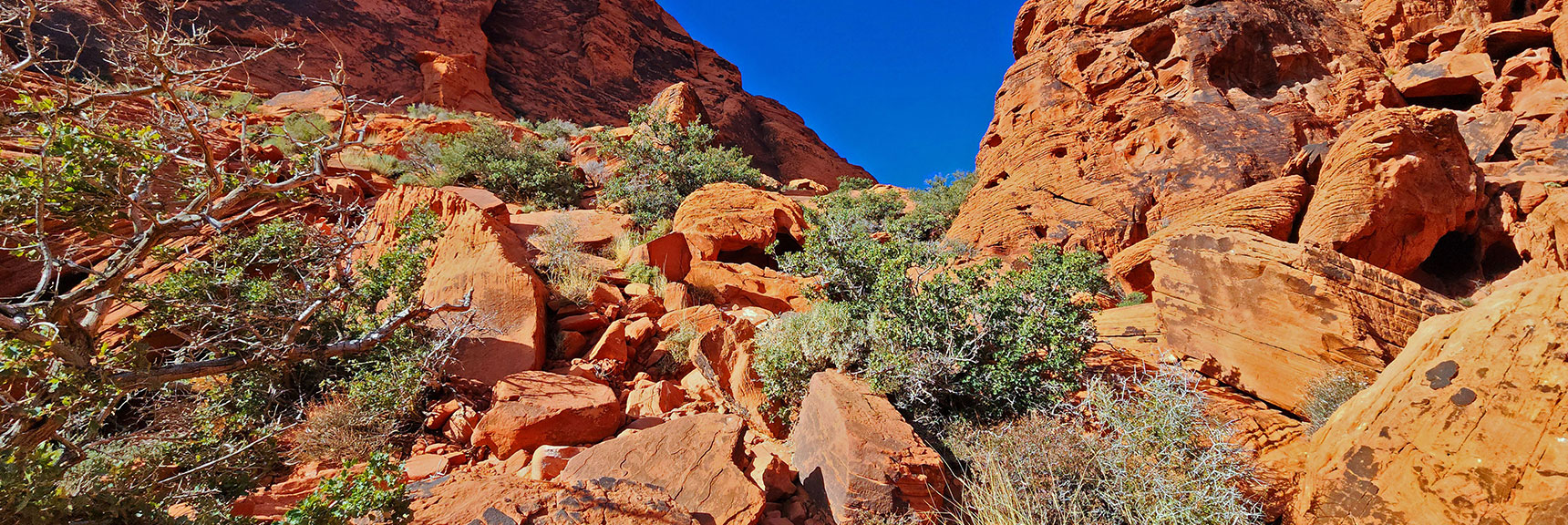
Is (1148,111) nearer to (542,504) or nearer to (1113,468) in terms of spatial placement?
(1113,468)

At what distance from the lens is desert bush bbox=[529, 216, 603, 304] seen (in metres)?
5.98

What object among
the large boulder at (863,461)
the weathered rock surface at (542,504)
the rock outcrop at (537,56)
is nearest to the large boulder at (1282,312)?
the large boulder at (863,461)

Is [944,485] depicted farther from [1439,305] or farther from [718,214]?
[718,214]

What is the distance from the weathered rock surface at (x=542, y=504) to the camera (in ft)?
8.44

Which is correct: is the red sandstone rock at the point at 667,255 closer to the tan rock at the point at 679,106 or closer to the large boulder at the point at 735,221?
the large boulder at the point at 735,221

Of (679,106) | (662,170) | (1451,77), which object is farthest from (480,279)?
(1451,77)

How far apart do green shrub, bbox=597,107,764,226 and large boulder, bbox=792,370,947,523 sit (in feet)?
26.7

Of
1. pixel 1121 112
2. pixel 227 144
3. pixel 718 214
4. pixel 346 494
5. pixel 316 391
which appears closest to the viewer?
pixel 346 494

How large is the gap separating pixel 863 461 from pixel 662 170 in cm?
1094

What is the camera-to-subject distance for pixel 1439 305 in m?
4.74

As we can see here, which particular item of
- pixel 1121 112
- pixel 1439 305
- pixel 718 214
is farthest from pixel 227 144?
pixel 1121 112

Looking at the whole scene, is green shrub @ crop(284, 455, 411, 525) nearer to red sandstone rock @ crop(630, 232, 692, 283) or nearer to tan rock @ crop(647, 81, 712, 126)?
red sandstone rock @ crop(630, 232, 692, 283)

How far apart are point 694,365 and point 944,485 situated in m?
2.59

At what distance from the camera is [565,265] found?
664 cm
